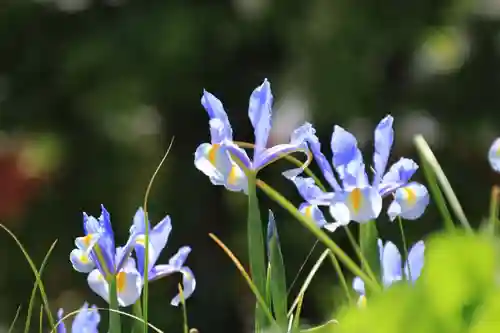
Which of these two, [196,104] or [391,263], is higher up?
[391,263]

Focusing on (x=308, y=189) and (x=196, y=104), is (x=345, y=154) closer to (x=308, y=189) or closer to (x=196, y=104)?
(x=308, y=189)

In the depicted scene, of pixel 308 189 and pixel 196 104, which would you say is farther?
pixel 196 104

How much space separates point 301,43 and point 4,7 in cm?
128

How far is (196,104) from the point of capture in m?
4.11

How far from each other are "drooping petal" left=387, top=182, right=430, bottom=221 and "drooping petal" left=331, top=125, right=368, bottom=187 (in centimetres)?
2

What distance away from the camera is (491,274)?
25cm

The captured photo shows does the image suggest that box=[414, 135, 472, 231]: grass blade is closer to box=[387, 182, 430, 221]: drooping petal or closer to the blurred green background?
box=[387, 182, 430, 221]: drooping petal

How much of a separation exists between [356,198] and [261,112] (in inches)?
2.7

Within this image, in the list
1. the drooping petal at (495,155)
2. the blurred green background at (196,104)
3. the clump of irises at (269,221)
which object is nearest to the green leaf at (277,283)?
the clump of irises at (269,221)

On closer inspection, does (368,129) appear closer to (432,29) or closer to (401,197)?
(432,29)

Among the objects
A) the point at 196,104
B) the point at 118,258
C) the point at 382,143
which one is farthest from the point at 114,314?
the point at 196,104

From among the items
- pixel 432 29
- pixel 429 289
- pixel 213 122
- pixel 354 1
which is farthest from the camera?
pixel 432 29

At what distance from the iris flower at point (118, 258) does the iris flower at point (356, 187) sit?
67 millimetres

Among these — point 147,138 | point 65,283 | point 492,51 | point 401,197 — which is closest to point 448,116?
point 492,51
